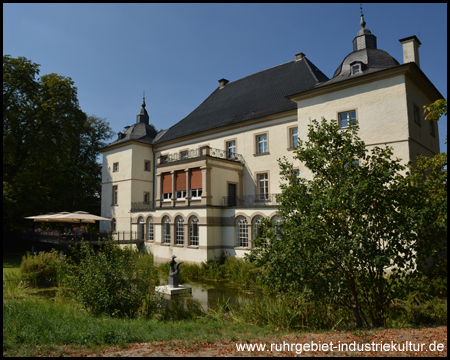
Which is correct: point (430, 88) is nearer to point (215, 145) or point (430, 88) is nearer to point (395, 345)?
point (215, 145)

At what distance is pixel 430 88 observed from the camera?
1727 cm

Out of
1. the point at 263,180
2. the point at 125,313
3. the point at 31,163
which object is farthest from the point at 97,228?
the point at 125,313

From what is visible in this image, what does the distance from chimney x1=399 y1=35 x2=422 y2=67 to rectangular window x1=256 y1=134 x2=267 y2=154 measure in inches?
363

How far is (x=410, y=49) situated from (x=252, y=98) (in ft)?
36.2

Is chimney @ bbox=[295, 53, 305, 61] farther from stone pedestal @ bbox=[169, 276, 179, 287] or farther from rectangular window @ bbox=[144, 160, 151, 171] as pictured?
stone pedestal @ bbox=[169, 276, 179, 287]

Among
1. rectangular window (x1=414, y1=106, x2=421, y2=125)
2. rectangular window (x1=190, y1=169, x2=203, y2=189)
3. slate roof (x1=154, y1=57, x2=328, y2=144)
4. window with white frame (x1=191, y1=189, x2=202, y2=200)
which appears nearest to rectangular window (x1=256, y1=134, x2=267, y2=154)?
slate roof (x1=154, y1=57, x2=328, y2=144)

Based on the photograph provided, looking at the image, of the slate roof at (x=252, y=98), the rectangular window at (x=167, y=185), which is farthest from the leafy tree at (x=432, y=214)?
the rectangular window at (x=167, y=185)

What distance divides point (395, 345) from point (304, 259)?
93.2 inches

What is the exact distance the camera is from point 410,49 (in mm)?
16734

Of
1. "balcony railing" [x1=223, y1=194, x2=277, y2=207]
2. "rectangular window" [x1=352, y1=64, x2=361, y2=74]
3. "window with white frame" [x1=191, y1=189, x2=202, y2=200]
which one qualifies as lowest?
"balcony railing" [x1=223, y1=194, x2=277, y2=207]

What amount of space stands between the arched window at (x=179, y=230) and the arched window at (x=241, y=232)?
13.6ft

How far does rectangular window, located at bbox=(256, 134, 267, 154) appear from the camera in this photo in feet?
72.8

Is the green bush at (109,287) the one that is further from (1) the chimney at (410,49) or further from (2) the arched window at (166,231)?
(1) the chimney at (410,49)

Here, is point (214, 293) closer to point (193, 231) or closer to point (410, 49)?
point (193, 231)
